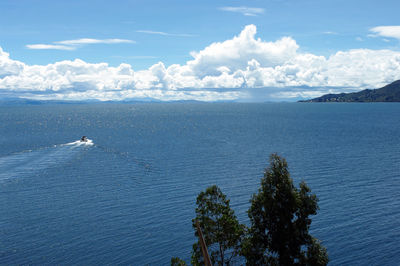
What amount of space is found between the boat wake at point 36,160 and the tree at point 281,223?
7957cm

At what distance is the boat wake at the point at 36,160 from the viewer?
99606mm

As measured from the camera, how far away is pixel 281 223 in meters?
37.2

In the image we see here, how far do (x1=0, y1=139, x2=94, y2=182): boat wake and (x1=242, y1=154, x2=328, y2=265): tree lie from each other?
79.6 m

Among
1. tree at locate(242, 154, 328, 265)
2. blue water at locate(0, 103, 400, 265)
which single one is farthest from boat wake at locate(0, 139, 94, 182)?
tree at locate(242, 154, 328, 265)

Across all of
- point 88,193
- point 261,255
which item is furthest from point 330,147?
point 261,255

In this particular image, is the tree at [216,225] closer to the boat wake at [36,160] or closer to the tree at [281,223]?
the tree at [281,223]

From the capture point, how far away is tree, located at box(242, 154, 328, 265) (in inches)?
1463

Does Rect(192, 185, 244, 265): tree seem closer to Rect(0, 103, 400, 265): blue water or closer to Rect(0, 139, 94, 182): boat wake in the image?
Rect(0, 103, 400, 265): blue water

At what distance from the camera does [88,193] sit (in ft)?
269

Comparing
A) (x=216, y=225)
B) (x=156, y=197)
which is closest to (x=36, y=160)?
(x=156, y=197)

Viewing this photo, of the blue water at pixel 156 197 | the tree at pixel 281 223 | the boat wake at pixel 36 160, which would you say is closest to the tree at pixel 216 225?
the tree at pixel 281 223

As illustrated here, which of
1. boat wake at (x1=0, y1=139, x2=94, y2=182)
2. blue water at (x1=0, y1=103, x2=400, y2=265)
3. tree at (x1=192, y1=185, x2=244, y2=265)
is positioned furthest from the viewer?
boat wake at (x1=0, y1=139, x2=94, y2=182)

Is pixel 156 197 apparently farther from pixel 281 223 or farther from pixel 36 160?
pixel 36 160

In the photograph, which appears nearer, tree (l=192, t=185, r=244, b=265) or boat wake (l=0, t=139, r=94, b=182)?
tree (l=192, t=185, r=244, b=265)
